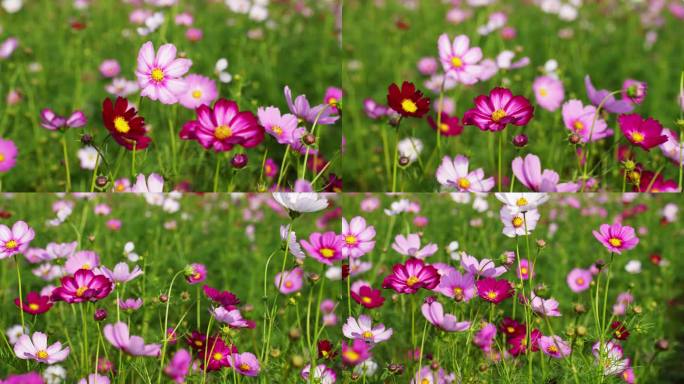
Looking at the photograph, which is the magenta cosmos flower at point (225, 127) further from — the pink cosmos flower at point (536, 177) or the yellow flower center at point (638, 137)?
the yellow flower center at point (638, 137)

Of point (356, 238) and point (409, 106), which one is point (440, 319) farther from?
point (409, 106)

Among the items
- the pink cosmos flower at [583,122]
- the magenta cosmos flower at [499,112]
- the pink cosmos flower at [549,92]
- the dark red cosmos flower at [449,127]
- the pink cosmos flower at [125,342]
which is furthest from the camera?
the pink cosmos flower at [549,92]

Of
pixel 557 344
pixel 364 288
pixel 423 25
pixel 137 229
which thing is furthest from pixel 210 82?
pixel 423 25

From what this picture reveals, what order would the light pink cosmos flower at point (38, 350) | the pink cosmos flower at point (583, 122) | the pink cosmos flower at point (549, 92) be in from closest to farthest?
the light pink cosmos flower at point (38, 350), the pink cosmos flower at point (583, 122), the pink cosmos flower at point (549, 92)

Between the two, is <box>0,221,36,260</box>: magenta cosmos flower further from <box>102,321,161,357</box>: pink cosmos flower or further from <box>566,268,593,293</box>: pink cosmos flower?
<box>566,268,593,293</box>: pink cosmos flower

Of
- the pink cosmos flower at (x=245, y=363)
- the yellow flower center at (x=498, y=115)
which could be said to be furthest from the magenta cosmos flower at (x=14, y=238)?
the yellow flower center at (x=498, y=115)

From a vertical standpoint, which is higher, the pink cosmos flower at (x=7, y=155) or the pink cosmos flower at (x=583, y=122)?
the pink cosmos flower at (x=583, y=122)
